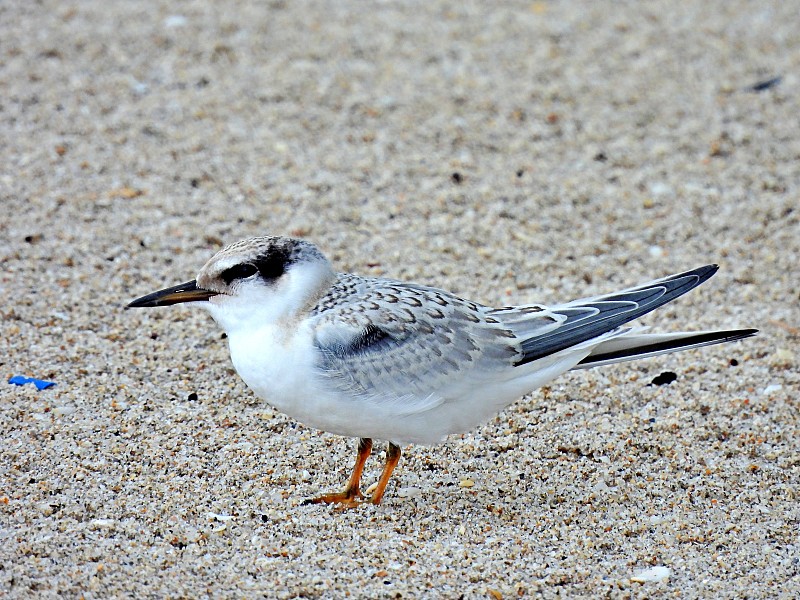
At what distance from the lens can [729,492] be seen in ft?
13.6

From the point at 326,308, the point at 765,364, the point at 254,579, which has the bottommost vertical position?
the point at 254,579

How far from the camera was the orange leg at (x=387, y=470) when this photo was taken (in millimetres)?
4070

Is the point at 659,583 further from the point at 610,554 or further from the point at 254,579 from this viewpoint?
the point at 254,579

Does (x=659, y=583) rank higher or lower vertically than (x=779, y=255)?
lower

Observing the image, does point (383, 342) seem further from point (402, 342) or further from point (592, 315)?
point (592, 315)

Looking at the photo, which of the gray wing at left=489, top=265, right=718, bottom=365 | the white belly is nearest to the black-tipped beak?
the white belly

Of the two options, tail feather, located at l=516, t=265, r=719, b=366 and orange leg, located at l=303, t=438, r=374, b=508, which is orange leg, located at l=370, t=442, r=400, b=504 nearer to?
orange leg, located at l=303, t=438, r=374, b=508

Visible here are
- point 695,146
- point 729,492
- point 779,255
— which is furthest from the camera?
point 695,146

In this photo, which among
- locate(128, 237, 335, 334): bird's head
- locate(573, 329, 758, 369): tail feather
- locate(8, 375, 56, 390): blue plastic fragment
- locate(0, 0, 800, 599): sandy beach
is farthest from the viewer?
locate(8, 375, 56, 390): blue plastic fragment

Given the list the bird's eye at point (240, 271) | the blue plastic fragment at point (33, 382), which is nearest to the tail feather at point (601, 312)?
the bird's eye at point (240, 271)

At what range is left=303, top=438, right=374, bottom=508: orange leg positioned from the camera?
4.03 meters

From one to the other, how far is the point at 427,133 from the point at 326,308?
3312mm

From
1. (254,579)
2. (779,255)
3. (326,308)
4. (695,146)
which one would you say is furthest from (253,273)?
(695,146)

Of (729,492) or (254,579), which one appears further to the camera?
(729,492)
